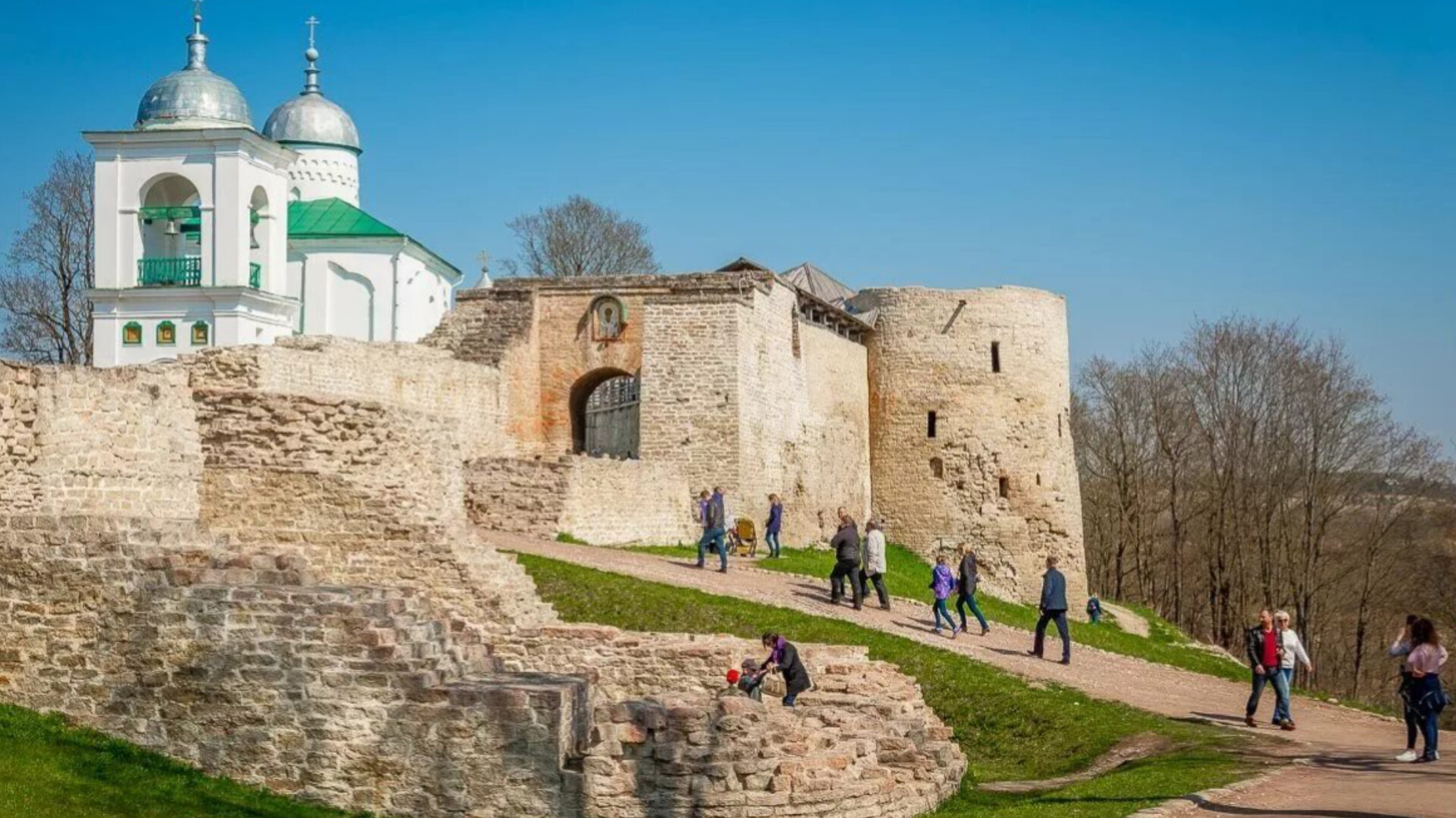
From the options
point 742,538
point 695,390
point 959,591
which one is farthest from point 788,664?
point 695,390

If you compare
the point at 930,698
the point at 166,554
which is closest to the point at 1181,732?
the point at 930,698

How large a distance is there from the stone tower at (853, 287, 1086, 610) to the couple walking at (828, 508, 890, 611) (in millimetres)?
14520

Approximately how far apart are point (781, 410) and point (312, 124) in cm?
2386

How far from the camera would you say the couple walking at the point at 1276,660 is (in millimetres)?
19297

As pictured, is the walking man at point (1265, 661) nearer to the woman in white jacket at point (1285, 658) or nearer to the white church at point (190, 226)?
the woman in white jacket at point (1285, 658)

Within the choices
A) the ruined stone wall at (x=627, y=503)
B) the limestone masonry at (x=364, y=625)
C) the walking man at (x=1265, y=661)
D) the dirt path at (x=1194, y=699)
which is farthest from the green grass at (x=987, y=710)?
the ruined stone wall at (x=627, y=503)

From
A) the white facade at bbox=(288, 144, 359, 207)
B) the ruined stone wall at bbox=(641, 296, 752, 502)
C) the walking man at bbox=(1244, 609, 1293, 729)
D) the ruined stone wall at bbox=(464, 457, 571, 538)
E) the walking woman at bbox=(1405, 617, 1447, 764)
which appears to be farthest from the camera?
the white facade at bbox=(288, 144, 359, 207)

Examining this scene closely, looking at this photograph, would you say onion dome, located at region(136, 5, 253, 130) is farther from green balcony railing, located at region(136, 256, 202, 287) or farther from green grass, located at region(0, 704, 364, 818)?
green grass, located at region(0, 704, 364, 818)

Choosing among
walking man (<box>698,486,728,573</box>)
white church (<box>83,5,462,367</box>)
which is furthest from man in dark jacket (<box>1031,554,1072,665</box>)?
white church (<box>83,5,462,367</box>)

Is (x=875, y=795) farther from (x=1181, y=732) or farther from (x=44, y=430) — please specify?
(x=44, y=430)

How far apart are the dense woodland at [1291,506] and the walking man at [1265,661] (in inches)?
1087

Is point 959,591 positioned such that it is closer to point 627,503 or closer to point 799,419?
point 627,503

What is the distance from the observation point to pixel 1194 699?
22.4 metres

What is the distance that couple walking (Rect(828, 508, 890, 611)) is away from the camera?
2519 cm
